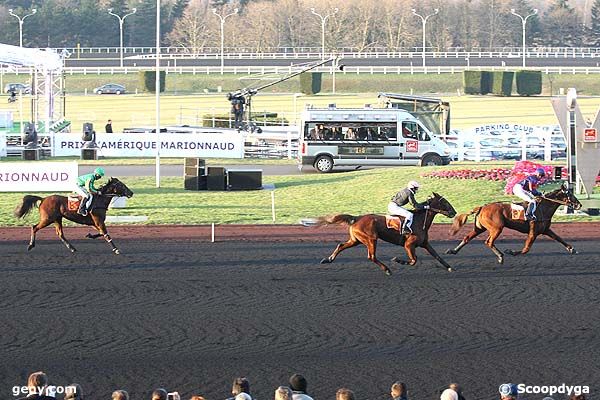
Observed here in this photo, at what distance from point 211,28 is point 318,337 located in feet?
327

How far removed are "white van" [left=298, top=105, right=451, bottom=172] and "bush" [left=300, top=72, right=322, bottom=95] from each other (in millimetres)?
39286

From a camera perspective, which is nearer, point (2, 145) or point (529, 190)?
point (529, 190)

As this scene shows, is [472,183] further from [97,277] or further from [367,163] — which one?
[97,277]

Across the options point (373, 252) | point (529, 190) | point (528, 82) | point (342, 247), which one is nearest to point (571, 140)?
point (529, 190)

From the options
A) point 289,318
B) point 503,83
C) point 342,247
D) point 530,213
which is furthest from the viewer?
point 503,83

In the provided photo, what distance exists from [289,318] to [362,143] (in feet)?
72.3

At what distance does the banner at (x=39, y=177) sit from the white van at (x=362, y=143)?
34.7 feet

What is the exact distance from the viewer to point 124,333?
46.2ft

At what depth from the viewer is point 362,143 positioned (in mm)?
36688

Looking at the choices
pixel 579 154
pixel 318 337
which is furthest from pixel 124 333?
pixel 579 154

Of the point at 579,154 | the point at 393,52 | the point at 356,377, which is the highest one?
the point at 393,52

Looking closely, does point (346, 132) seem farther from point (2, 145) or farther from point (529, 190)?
point (529, 190)

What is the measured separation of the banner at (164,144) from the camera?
41594mm

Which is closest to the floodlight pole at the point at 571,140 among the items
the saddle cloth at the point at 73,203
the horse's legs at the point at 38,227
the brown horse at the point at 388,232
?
the brown horse at the point at 388,232
